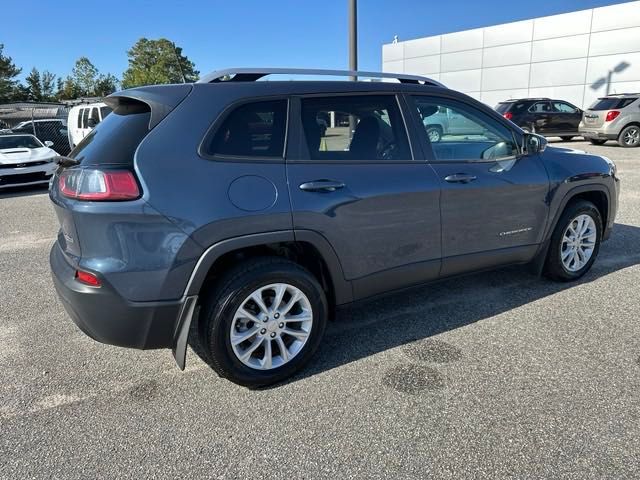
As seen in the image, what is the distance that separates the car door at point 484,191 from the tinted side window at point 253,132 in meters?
1.02

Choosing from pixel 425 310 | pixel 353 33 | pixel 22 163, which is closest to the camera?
pixel 425 310

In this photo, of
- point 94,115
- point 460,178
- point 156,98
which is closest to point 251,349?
point 156,98

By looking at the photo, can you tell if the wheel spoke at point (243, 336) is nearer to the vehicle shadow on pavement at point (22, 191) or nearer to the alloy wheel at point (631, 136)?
the vehicle shadow on pavement at point (22, 191)

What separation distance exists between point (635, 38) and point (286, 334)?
26901 millimetres

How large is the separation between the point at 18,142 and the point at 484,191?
11243 millimetres

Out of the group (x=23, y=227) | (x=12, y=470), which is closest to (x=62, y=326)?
(x=12, y=470)

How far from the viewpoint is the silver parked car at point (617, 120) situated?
14383mm

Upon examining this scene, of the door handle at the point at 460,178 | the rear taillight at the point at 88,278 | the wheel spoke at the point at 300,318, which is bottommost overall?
the wheel spoke at the point at 300,318

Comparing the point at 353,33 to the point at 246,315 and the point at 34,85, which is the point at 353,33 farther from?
the point at 34,85

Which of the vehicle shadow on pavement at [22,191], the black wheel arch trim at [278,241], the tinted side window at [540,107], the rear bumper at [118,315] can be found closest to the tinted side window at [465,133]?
the black wheel arch trim at [278,241]

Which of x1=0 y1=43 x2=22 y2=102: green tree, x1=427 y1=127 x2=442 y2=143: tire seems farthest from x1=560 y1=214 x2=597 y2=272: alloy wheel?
x1=0 y1=43 x2=22 y2=102: green tree

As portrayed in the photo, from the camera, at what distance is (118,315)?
7.63 ft

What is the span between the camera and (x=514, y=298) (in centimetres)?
379

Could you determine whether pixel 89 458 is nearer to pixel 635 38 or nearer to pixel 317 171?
pixel 317 171
